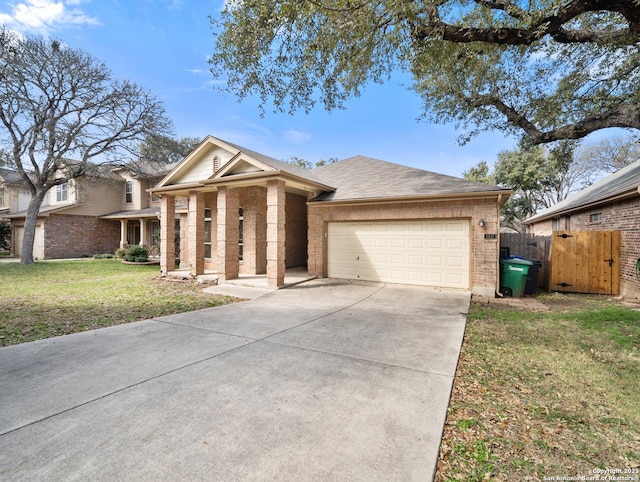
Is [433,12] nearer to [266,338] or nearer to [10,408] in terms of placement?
[266,338]

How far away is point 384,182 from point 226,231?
5984mm

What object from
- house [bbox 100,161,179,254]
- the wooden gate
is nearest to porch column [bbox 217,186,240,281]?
the wooden gate

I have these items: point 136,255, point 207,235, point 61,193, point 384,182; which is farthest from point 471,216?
point 61,193

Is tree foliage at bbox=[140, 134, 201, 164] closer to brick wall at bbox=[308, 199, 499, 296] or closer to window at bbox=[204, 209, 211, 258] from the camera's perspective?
window at bbox=[204, 209, 211, 258]

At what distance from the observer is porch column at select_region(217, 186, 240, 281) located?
401 inches

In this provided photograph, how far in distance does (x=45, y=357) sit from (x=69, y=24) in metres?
13.6

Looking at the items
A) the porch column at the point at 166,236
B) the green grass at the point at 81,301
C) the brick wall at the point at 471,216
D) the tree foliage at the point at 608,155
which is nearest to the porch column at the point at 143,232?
the green grass at the point at 81,301

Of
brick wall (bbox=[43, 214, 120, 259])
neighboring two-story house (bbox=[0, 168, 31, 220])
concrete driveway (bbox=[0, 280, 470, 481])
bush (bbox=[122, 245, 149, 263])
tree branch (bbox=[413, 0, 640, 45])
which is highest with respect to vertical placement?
tree branch (bbox=[413, 0, 640, 45])

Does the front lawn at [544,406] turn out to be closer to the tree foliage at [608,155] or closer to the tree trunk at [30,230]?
the tree trunk at [30,230]

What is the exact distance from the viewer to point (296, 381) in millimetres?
3396

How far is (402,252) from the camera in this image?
10.1m

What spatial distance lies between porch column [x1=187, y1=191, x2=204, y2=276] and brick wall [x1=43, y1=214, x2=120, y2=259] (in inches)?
615

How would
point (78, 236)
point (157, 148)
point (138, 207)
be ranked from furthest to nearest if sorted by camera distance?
point (138, 207)
point (78, 236)
point (157, 148)

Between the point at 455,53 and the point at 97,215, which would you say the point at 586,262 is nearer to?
the point at 455,53
